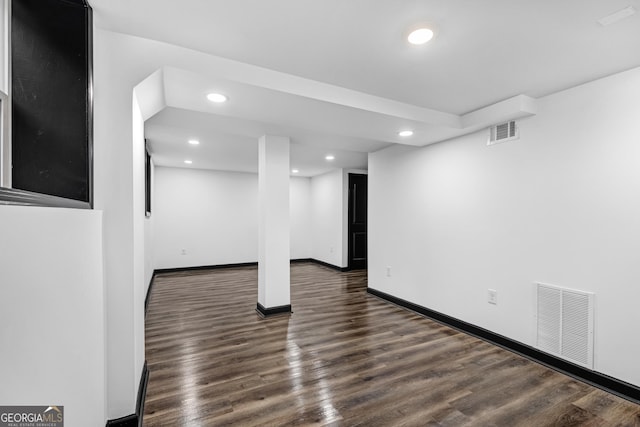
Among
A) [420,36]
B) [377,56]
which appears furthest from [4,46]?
[420,36]

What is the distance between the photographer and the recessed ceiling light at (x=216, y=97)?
224cm

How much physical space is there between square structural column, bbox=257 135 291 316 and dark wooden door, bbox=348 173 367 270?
3277 mm

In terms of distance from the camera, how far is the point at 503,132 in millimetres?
2951

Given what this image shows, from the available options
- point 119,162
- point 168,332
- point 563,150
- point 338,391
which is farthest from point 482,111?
point 168,332

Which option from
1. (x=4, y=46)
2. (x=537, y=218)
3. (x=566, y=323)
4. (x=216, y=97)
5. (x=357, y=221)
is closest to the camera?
(x=4, y=46)

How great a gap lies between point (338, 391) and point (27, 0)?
284cm

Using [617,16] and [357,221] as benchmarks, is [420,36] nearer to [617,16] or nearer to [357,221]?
[617,16]

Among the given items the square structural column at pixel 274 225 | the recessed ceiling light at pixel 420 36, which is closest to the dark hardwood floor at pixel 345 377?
the square structural column at pixel 274 225

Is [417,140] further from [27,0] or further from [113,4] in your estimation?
[27,0]

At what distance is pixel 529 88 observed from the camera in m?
2.46

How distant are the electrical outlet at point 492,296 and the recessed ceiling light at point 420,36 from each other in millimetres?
2532

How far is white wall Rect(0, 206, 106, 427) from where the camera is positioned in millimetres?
762

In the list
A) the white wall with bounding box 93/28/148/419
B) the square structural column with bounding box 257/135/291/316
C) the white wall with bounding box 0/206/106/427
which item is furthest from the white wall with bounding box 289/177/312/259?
the white wall with bounding box 0/206/106/427

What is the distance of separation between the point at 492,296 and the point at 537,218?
0.92m
